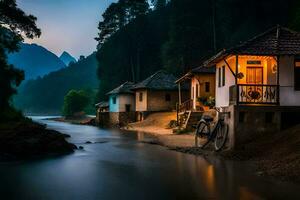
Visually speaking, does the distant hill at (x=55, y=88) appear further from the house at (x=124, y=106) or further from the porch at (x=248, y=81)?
the porch at (x=248, y=81)

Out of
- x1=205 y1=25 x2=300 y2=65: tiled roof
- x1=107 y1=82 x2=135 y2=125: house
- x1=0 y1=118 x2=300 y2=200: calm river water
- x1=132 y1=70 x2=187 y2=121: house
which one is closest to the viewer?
x1=0 y1=118 x2=300 y2=200: calm river water

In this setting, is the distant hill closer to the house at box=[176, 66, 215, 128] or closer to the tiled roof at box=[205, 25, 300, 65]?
the house at box=[176, 66, 215, 128]

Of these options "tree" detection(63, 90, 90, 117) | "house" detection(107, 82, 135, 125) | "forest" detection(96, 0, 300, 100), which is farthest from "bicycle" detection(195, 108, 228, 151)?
"tree" detection(63, 90, 90, 117)

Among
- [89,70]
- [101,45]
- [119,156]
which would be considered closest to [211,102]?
[119,156]

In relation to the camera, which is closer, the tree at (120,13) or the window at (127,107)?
the window at (127,107)

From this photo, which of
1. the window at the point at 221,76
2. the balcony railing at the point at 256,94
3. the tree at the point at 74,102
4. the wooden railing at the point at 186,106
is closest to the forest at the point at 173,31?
the tree at the point at 74,102

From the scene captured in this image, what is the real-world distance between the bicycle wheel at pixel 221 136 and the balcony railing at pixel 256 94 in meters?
1.69

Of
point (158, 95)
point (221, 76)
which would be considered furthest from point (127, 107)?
point (221, 76)

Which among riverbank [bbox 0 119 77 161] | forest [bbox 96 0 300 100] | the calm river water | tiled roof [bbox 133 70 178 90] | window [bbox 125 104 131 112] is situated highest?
forest [bbox 96 0 300 100]

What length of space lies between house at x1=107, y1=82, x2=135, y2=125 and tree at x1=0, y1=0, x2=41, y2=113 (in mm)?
26049

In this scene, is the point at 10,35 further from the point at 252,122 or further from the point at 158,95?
the point at 158,95

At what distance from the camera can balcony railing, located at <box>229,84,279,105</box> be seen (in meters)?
20.9

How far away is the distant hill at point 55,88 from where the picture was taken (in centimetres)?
17250

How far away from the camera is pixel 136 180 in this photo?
13.7 meters
